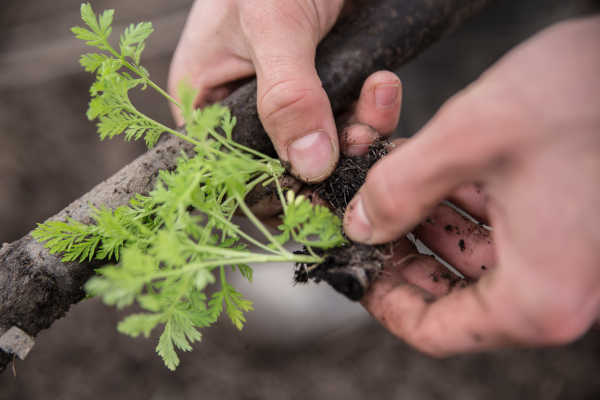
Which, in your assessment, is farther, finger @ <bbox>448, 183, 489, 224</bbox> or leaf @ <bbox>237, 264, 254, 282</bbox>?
→ finger @ <bbox>448, 183, 489, 224</bbox>

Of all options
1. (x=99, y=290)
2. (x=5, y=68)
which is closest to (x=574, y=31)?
(x=99, y=290)

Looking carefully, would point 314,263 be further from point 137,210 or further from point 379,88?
point 379,88

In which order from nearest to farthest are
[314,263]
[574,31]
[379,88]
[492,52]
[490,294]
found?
[574,31]
[490,294]
[314,263]
[379,88]
[492,52]

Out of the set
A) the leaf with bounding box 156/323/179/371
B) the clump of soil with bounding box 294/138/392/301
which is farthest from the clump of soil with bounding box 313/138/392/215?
the leaf with bounding box 156/323/179/371

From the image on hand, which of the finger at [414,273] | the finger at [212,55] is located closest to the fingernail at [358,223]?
the finger at [414,273]

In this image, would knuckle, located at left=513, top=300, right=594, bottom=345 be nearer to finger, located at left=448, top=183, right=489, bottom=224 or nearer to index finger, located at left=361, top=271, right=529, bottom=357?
index finger, located at left=361, top=271, right=529, bottom=357

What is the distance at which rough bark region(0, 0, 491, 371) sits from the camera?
166 centimetres

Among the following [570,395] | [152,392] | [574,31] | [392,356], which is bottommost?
[570,395]

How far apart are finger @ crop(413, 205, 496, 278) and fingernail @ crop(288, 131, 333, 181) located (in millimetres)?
584

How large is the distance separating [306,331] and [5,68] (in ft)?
12.5

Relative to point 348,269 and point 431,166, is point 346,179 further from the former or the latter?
point 431,166

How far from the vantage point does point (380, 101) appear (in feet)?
6.84

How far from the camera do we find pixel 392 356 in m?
3.74

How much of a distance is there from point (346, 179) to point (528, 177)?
35.4 inches
